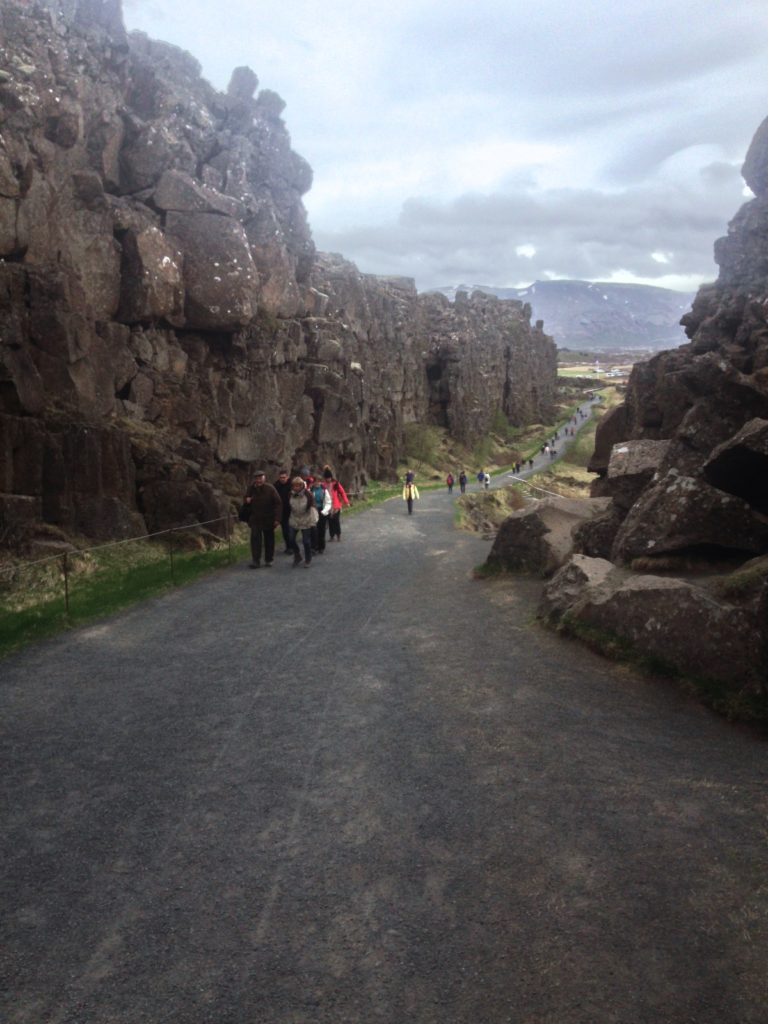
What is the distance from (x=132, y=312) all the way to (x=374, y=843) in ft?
70.2

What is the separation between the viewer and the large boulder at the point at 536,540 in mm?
16328

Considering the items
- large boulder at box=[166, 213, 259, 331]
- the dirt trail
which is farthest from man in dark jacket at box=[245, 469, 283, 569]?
large boulder at box=[166, 213, 259, 331]

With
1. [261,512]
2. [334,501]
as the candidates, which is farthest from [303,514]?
[334,501]

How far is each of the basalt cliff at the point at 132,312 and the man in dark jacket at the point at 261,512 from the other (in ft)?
10.5

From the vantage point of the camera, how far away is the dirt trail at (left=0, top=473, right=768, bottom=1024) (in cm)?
436

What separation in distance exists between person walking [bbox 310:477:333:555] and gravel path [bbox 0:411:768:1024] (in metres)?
10.3

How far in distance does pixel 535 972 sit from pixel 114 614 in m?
10.9

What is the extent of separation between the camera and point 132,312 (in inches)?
923

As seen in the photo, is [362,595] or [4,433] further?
[4,433]

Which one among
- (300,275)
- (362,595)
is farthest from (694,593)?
(300,275)

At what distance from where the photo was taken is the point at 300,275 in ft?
126

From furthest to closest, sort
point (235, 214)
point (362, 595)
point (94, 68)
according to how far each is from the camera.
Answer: point (235, 214) → point (94, 68) → point (362, 595)

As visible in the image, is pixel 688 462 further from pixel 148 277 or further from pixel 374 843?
pixel 148 277

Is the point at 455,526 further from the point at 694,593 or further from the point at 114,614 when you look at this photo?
the point at 694,593
